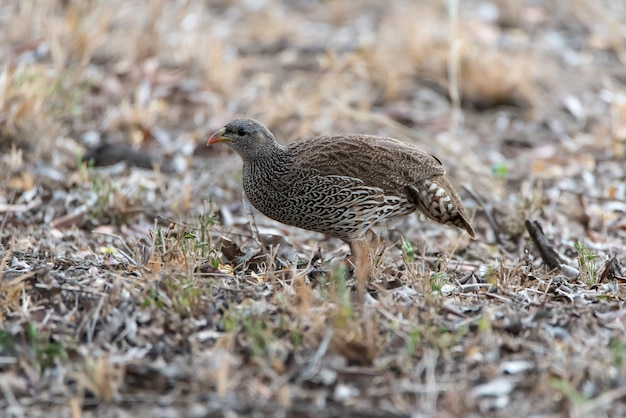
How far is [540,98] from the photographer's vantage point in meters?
9.53

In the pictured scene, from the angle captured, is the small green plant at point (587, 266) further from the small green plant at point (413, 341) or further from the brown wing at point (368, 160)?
the small green plant at point (413, 341)

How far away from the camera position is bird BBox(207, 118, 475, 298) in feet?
17.8

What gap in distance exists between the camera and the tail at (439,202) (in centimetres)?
567

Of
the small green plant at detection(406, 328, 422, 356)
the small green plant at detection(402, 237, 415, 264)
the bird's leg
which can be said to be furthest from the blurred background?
the small green plant at detection(406, 328, 422, 356)

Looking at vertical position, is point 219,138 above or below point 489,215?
above

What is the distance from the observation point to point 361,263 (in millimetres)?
4480

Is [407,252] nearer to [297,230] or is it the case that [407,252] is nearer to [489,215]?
[489,215]

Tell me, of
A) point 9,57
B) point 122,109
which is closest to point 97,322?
point 122,109

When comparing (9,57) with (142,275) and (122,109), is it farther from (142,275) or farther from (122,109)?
(142,275)

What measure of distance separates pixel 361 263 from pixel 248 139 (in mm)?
1524

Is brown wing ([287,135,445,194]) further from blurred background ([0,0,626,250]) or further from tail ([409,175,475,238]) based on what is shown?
blurred background ([0,0,626,250])

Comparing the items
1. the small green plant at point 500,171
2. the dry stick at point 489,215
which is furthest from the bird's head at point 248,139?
the small green plant at point 500,171

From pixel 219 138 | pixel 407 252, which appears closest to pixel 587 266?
pixel 407 252

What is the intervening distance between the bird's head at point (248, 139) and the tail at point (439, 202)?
903mm
